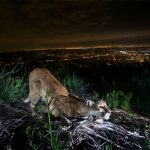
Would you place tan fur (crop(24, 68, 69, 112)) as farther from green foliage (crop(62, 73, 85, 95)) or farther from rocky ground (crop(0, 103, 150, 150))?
A: green foliage (crop(62, 73, 85, 95))

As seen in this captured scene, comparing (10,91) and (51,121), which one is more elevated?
(10,91)

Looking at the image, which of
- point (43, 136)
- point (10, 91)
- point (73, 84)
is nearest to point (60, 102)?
point (43, 136)

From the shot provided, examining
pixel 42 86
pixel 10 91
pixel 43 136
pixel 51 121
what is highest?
pixel 42 86

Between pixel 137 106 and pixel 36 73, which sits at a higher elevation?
pixel 36 73

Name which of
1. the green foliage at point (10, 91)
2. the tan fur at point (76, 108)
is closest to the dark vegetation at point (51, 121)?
Answer: the green foliage at point (10, 91)

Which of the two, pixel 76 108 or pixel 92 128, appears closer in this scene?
pixel 92 128

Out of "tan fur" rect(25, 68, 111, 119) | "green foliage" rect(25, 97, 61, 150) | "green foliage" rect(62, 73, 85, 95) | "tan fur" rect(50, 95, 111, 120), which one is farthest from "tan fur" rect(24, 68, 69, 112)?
"green foliage" rect(62, 73, 85, 95)

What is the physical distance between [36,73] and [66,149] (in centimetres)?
118

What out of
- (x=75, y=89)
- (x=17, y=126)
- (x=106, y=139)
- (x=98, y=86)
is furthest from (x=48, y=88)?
(x=98, y=86)

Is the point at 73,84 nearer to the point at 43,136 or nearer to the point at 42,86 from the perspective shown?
the point at 42,86

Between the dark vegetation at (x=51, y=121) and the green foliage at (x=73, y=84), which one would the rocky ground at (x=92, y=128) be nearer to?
the dark vegetation at (x=51, y=121)

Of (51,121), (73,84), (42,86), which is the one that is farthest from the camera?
(73,84)

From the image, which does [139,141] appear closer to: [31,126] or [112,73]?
[31,126]

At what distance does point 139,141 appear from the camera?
4688 mm
